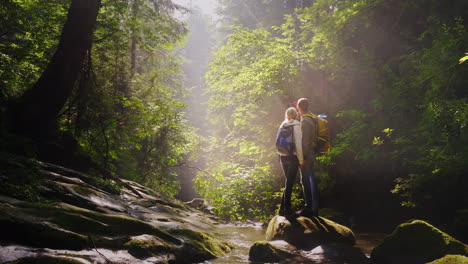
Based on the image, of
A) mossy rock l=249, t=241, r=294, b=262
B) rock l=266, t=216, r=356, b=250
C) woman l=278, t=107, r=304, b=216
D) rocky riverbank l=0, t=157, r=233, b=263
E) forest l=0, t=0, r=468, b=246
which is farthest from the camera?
forest l=0, t=0, r=468, b=246

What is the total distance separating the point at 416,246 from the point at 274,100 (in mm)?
9927

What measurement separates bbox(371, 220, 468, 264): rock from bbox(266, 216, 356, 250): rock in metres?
1.05

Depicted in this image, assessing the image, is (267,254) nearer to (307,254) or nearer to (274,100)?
(307,254)

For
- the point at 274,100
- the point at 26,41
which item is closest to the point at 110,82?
the point at 26,41

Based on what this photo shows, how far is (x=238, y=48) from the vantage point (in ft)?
49.2

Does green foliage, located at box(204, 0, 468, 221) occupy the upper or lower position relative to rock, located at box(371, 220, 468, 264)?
upper

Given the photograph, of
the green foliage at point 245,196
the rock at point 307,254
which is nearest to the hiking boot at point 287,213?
the rock at point 307,254

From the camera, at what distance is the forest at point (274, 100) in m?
6.87

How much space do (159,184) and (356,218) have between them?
29.6 ft

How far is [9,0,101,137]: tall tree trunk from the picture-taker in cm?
666

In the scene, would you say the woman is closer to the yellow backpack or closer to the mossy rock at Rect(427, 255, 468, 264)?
the yellow backpack

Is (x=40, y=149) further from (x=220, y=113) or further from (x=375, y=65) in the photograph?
(x=220, y=113)

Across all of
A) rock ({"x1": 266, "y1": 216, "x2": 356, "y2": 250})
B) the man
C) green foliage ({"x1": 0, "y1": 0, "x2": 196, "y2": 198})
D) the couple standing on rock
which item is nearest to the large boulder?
rock ({"x1": 266, "y1": 216, "x2": 356, "y2": 250})

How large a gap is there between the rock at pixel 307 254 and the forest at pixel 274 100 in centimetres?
355
